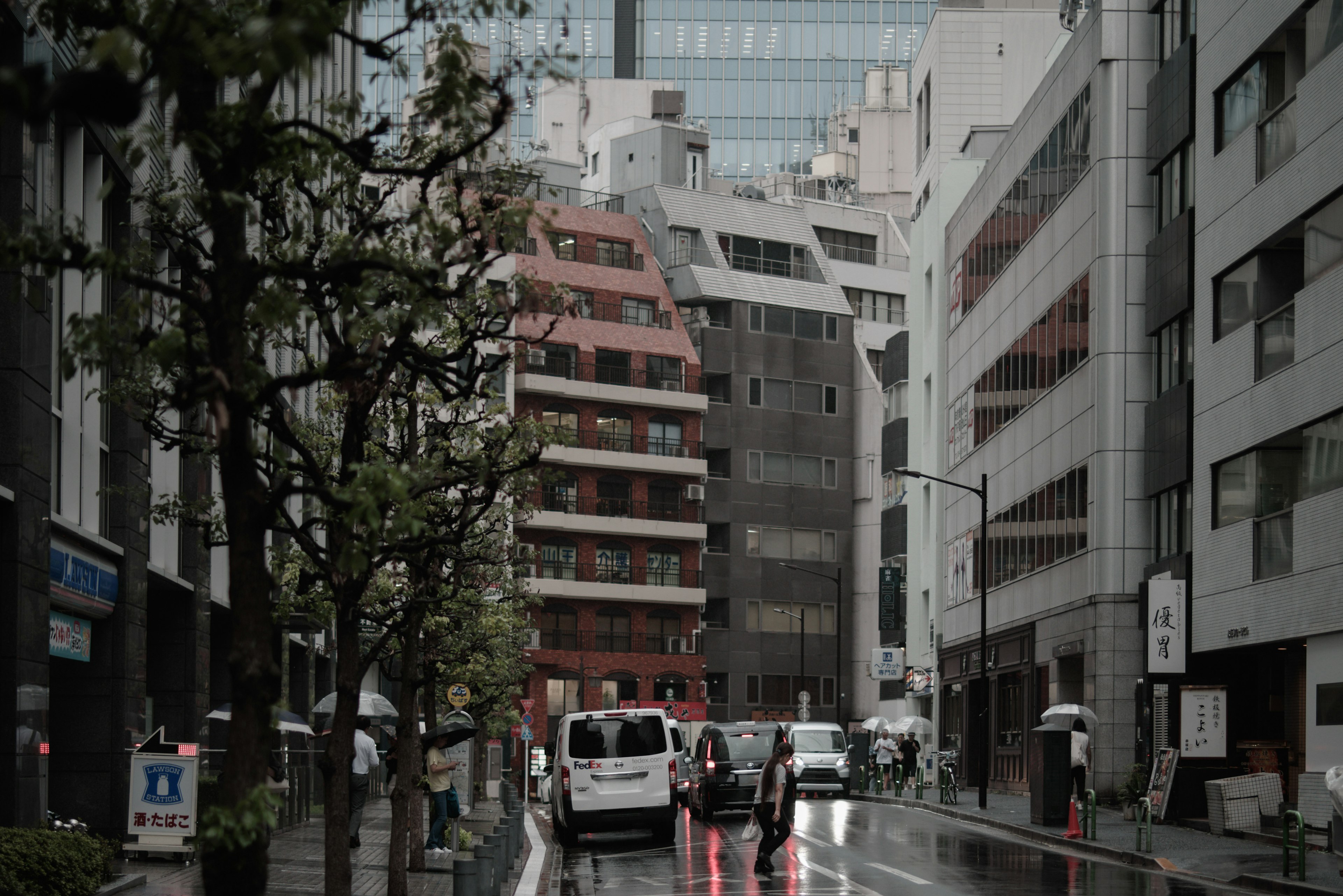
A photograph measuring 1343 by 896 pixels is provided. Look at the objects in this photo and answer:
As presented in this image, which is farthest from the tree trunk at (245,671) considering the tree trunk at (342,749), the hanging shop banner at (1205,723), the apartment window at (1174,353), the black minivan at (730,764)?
the apartment window at (1174,353)

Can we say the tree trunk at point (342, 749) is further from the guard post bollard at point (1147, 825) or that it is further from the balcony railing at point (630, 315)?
the balcony railing at point (630, 315)

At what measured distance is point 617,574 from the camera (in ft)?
287

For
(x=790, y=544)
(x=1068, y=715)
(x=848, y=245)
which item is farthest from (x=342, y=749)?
(x=848, y=245)

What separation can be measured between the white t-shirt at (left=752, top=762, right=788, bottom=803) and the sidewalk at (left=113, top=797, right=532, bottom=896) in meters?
3.35

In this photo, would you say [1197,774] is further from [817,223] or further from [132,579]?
[817,223]

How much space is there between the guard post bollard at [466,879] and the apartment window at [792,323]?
263 ft

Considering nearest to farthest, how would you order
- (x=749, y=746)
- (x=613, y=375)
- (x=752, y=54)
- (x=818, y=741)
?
(x=749, y=746) → (x=818, y=741) → (x=613, y=375) → (x=752, y=54)

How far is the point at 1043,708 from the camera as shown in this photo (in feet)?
149

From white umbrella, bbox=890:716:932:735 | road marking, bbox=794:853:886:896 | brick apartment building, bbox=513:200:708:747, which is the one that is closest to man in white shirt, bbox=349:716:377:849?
road marking, bbox=794:853:886:896

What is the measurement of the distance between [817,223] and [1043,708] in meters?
61.3

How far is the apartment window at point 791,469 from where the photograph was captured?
9350 centimetres

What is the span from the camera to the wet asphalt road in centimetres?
1959

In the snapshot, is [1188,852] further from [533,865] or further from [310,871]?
[310,871]

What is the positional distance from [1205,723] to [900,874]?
10.1 meters
